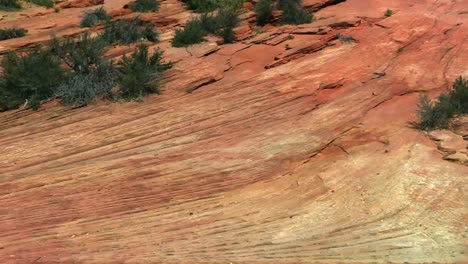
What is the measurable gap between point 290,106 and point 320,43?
370 cm

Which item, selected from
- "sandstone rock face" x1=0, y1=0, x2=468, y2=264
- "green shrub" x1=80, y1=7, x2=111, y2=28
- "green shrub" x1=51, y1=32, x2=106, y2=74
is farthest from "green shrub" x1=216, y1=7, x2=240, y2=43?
"green shrub" x1=51, y1=32, x2=106, y2=74

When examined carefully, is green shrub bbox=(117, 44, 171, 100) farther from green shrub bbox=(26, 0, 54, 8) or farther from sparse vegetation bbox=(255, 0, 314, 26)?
green shrub bbox=(26, 0, 54, 8)

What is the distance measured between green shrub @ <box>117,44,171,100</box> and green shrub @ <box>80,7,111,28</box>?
8.59ft

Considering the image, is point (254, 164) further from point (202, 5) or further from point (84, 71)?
point (202, 5)

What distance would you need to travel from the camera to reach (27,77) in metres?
12.0

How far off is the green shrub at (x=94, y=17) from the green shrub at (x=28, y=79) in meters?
3.22

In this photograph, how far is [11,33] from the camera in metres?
14.6

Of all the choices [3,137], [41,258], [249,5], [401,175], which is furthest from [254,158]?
[249,5]

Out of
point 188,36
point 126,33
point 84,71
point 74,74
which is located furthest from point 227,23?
point 74,74

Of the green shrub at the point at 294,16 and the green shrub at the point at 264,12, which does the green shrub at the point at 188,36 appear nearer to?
the green shrub at the point at 264,12

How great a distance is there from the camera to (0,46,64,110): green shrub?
38.6 feet

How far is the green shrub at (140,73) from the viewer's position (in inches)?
475

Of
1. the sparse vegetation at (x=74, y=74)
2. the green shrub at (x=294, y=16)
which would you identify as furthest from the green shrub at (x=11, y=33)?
the green shrub at (x=294, y=16)

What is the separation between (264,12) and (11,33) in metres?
7.23
